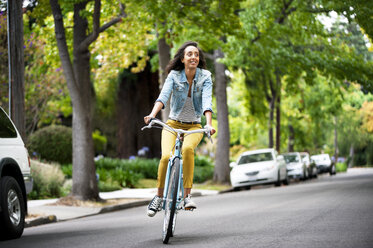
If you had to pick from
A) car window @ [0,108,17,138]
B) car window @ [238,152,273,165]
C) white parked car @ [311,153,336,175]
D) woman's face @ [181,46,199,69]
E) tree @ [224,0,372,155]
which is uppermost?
tree @ [224,0,372,155]

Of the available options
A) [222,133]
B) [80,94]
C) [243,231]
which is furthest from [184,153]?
[222,133]

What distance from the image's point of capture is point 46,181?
67.2 feet

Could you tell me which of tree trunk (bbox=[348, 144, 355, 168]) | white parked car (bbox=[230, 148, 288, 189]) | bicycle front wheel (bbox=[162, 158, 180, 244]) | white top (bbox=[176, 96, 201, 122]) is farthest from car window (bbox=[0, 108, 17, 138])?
tree trunk (bbox=[348, 144, 355, 168])

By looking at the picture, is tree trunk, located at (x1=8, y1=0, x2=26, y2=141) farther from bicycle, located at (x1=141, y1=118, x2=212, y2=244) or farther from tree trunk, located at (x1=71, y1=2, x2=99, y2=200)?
bicycle, located at (x1=141, y1=118, x2=212, y2=244)

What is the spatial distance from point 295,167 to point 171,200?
27.1m

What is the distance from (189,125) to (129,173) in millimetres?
18039

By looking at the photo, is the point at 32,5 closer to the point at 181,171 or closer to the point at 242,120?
the point at 181,171

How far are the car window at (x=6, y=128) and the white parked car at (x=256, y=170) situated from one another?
16157mm

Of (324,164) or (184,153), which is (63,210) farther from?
(324,164)

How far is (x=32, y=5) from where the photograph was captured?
1886 cm

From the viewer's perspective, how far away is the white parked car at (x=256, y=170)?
83.6ft

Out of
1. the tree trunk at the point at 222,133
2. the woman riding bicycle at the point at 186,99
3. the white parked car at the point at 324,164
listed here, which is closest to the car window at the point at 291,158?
the tree trunk at the point at 222,133

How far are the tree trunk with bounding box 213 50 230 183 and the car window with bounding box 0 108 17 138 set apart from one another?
18.1m

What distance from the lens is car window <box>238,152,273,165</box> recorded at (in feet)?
88.4
